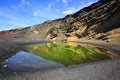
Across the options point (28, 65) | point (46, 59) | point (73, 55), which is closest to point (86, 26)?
point (73, 55)

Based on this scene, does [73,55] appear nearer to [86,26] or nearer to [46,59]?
[46,59]

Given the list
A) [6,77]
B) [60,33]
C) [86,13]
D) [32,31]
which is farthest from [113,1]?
[6,77]

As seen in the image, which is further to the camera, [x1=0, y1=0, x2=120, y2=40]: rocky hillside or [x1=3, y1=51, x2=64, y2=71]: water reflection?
[x1=0, y1=0, x2=120, y2=40]: rocky hillside

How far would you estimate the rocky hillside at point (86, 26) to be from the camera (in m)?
50.5

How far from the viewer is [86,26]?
205 ft

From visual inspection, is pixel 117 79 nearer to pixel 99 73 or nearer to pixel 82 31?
pixel 99 73

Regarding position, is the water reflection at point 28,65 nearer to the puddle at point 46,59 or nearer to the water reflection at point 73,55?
the puddle at point 46,59

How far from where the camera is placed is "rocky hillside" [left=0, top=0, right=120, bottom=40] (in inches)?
1989

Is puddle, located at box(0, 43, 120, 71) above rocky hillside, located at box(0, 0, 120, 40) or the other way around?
the other way around

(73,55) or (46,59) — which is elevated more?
(46,59)

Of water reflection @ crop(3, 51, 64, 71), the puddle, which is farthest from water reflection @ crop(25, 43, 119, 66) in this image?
water reflection @ crop(3, 51, 64, 71)

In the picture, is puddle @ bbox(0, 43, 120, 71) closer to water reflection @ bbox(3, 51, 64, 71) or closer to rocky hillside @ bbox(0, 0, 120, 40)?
water reflection @ bbox(3, 51, 64, 71)

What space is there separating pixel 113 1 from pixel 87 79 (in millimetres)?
50635

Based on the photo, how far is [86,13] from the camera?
66.4 m
